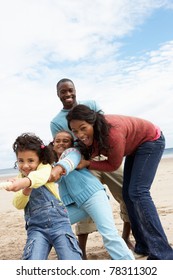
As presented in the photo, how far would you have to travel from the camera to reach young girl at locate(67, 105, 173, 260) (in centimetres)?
311

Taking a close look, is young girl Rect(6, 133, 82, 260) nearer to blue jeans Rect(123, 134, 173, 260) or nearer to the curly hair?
the curly hair

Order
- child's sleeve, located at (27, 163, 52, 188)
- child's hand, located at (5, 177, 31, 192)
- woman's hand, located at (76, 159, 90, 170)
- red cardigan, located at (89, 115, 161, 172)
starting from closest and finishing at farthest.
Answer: child's hand, located at (5, 177, 31, 192)
child's sleeve, located at (27, 163, 52, 188)
red cardigan, located at (89, 115, 161, 172)
woman's hand, located at (76, 159, 90, 170)

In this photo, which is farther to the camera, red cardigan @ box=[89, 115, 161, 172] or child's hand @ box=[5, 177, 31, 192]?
red cardigan @ box=[89, 115, 161, 172]

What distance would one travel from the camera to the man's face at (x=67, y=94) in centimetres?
407

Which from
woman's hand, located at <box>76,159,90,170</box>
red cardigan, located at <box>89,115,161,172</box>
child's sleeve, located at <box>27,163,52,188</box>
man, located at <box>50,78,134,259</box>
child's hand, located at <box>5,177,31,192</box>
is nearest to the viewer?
child's hand, located at <box>5,177,31,192</box>

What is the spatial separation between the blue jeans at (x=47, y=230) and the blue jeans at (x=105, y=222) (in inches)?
12.9

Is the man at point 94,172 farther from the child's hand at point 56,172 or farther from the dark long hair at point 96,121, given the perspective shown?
the child's hand at point 56,172

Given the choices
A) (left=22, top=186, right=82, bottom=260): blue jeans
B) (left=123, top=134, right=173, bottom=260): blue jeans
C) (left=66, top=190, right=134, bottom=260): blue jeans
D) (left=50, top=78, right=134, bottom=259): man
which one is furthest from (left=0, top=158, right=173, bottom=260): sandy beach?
(left=22, top=186, right=82, bottom=260): blue jeans

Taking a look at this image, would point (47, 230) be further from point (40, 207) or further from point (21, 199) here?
point (21, 199)

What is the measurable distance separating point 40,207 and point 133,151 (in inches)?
42.0

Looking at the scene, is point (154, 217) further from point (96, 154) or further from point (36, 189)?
point (36, 189)
